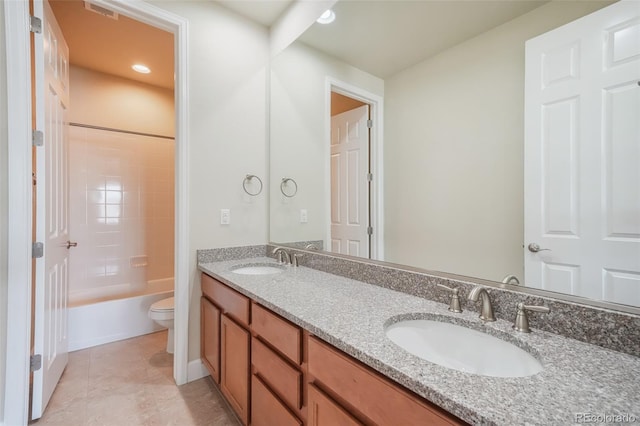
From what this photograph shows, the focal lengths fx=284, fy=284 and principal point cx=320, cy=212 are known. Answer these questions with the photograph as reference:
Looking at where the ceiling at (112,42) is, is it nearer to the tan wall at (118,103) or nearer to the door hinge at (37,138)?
the tan wall at (118,103)

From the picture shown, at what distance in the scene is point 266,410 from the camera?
1176mm

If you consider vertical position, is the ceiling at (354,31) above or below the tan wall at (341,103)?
above

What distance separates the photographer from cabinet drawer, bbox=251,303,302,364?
3.27 feet

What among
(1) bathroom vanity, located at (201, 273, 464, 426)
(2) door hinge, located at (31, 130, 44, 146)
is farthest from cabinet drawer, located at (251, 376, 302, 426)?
(2) door hinge, located at (31, 130, 44, 146)

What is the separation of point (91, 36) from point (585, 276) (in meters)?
3.46

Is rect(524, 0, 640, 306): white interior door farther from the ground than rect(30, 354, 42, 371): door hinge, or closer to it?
farther from the ground

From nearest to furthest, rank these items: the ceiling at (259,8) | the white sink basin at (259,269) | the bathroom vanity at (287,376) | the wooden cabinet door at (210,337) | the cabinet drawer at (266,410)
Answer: the bathroom vanity at (287,376) → the cabinet drawer at (266,410) → the wooden cabinet door at (210,337) → the white sink basin at (259,269) → the ceiling at (259,8)

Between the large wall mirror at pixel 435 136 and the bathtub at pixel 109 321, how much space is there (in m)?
1.80

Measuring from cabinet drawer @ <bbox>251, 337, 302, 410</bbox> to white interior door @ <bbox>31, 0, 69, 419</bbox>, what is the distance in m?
1.28

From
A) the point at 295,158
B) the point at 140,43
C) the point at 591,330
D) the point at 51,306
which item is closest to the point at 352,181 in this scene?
the point at 295,158

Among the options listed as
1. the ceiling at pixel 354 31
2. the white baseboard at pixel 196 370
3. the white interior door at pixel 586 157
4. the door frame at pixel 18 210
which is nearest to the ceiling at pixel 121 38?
the ceiling at pixel 354 31

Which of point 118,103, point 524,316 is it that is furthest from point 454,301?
point 118,103

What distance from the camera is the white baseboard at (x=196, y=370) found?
1897 mm

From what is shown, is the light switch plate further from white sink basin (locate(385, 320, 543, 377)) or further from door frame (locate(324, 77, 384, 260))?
white sink basin (locate(385, 320, 543, 377))
